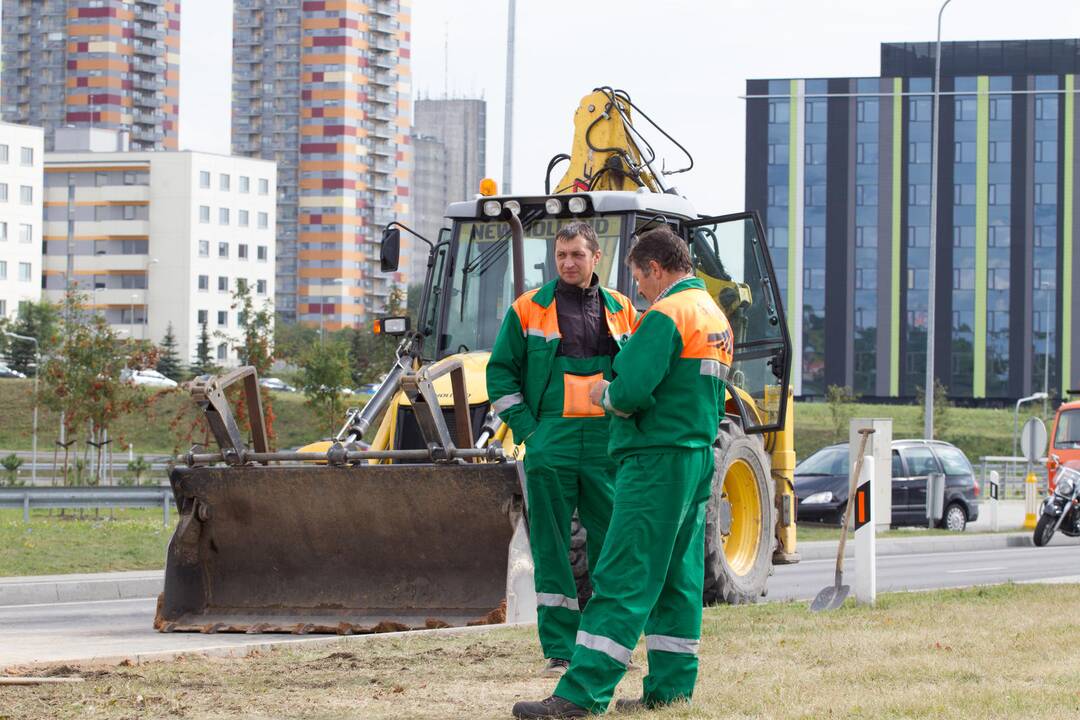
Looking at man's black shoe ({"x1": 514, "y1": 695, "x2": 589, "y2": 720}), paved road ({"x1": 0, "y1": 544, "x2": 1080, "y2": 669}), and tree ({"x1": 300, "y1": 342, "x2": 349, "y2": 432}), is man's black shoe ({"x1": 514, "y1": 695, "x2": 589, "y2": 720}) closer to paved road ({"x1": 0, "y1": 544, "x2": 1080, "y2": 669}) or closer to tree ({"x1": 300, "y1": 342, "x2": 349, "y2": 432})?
paved road ({"x1": 0, "y1": 544, "x2": 1080, "y2": 669})

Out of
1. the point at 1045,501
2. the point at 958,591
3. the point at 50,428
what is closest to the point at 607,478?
the point at 958,591

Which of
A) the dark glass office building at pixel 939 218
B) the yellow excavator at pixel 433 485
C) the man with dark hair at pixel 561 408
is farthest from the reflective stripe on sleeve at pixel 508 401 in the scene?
the dark glass office building at pixel 939 218

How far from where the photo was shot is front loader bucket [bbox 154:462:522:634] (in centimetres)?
1028

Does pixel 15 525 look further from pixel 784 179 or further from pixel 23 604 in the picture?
pixel 784 179

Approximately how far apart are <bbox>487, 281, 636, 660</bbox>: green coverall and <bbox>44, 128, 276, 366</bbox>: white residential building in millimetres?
104429

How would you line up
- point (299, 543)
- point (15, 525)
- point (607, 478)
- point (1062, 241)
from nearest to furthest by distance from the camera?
point (607, 478)
point (299, 543)
point (15, 525)
point (1062, 241)

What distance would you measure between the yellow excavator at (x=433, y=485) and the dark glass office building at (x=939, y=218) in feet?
246

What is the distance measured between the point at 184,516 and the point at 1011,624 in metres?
5.26

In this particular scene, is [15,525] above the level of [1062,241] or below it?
below

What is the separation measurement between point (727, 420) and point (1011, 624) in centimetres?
297

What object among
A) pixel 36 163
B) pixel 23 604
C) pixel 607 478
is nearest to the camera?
pixel 607 478

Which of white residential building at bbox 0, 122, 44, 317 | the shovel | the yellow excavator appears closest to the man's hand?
the yellow excavator

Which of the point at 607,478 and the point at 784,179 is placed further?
the point at 784,179

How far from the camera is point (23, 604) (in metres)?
14.3
